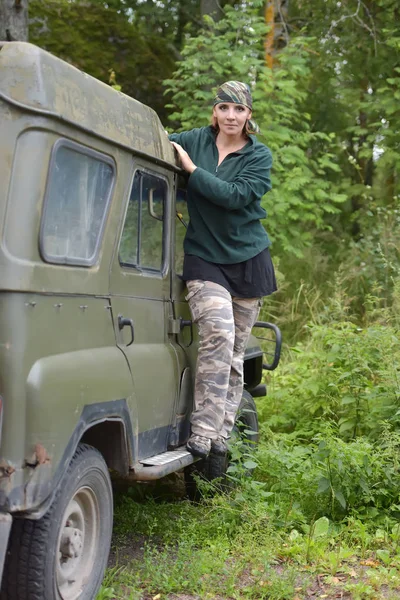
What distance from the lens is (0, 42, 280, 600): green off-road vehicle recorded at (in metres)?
3.40

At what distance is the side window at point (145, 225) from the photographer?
4504 mm

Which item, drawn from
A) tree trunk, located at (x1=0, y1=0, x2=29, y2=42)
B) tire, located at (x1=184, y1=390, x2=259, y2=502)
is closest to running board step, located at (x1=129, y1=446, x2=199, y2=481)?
tire, located at (x1=184, y1=390, x2=259, y2=502)

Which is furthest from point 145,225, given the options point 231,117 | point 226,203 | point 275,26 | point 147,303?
point 275,26

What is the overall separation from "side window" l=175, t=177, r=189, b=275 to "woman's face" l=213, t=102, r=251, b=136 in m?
0.41

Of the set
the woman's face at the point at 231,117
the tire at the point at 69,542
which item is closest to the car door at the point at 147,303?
the tire at the point at 69,542

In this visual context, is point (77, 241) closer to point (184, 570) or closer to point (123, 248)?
point (123, 248)

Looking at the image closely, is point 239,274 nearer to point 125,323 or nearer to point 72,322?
point 125,323

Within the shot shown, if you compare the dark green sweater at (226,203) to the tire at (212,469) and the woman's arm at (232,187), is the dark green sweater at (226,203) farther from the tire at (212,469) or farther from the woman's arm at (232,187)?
the tire at (212,469)

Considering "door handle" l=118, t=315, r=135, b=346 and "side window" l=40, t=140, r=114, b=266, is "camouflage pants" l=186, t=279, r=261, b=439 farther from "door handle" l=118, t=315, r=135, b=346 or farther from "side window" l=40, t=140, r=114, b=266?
"side window" l=40, t=140, r=114, b=266

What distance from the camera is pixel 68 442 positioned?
3588mm

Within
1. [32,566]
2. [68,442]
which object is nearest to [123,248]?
[68,442]

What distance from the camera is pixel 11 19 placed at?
890 cm

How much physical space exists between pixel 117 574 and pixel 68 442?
1.21 meters

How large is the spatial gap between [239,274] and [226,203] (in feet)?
1.55
